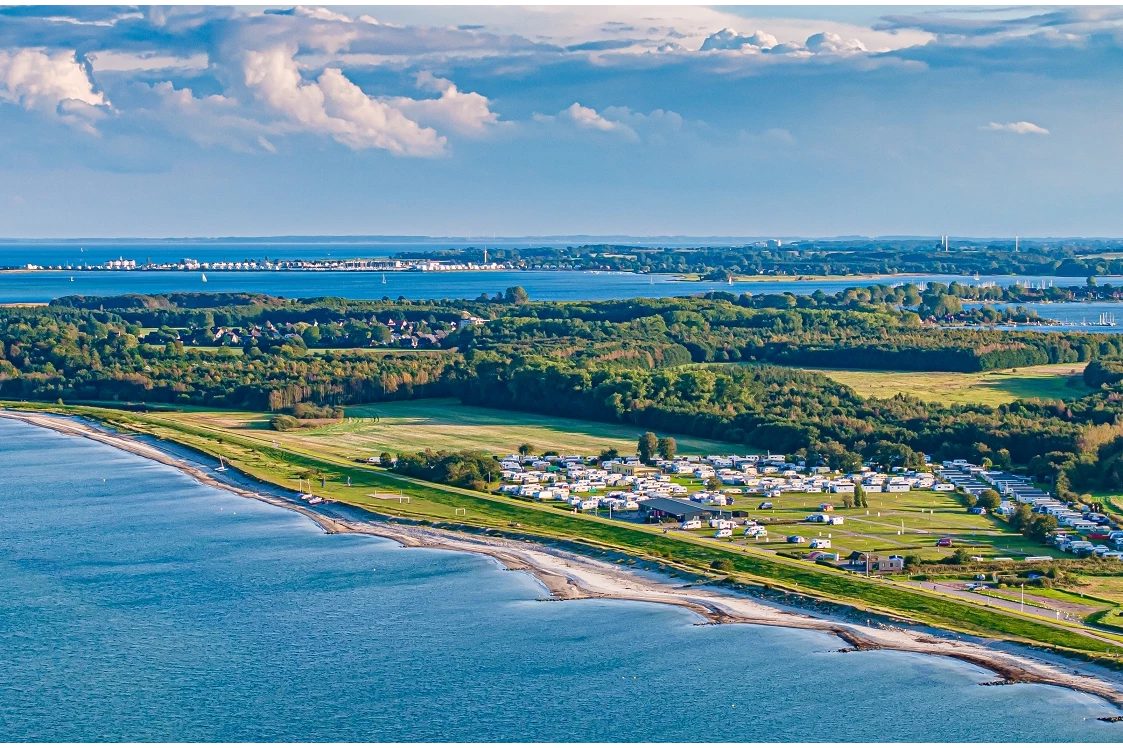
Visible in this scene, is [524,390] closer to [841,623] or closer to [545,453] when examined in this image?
[545,453]

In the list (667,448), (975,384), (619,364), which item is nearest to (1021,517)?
(667,448)

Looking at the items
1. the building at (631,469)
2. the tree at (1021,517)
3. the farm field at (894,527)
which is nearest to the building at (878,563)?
the farm field at (894,527)

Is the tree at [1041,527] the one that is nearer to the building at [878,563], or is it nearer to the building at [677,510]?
the building at [878,563]

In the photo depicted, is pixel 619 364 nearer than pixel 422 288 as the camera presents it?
Yes

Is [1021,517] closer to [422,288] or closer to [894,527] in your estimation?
[894,527]

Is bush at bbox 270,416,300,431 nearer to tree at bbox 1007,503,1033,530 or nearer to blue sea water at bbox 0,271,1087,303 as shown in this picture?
tree at bbox 1007,503,1033,530
